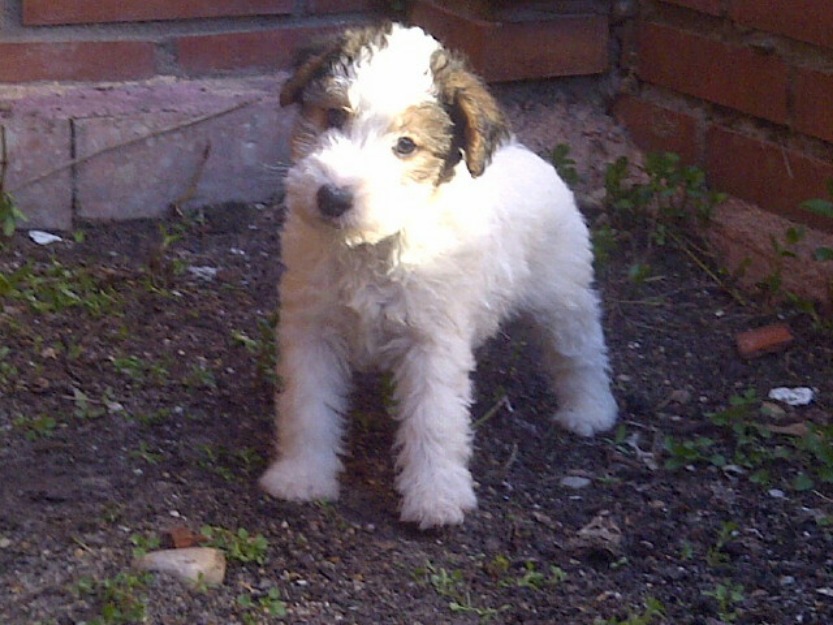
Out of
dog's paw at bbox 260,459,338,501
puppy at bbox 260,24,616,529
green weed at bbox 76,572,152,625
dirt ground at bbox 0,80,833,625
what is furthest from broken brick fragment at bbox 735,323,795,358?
green weed at bbox 76,572,152,625

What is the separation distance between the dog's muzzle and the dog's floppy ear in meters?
0.38

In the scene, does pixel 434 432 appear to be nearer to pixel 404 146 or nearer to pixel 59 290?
pixel 404 146

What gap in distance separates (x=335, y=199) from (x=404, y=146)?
0.28 m

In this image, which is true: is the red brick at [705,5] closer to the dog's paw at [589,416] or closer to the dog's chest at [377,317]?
the dog's paw at [589,416]

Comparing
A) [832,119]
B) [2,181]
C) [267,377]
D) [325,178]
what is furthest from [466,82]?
[2,181]

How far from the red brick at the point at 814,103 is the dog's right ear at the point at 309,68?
67.6 inches

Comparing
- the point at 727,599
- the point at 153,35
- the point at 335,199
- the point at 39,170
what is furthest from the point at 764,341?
the point at 39,170

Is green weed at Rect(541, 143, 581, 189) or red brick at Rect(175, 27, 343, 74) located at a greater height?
red brick at Rect(175, 27, 343, 74)

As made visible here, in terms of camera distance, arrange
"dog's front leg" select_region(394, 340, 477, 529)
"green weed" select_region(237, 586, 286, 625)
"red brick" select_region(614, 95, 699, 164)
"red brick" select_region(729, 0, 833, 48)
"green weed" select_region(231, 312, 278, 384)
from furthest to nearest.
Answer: "red brick" select_region(614, 95, 699, 164)
"red brick" select_region(729, 0, 833, 48)
"green weed" select_region(231, 312, 278, 384)
"dog's front leg" select_region(394, 340, 477, 529)
"green weed" select_region(237, 586, 286, 625)

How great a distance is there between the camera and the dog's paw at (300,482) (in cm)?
301

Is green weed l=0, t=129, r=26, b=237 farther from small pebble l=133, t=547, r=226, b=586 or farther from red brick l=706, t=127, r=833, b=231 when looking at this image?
red brick l=706, t=127, r=833, b=231

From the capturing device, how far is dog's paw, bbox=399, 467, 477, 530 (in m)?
2.94

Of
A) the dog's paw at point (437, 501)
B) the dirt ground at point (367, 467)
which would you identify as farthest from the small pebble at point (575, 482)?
the dog's paw at point (437, 501)

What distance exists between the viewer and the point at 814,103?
13.3 ft
